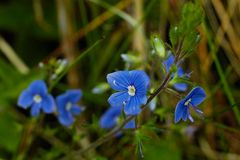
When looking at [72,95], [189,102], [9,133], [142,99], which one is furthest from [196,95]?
[9,133]

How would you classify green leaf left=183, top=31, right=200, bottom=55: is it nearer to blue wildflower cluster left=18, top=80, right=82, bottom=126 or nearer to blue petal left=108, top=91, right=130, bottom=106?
blue petal left=108, top=91, right=130, bottom=106

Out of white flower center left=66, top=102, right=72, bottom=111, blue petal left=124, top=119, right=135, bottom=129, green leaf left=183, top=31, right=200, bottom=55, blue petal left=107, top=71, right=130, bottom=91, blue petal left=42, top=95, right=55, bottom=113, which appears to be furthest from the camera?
white flower center left=66, top=102, right=72, bottom=111

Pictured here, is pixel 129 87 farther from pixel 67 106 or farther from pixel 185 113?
pixel 67 106

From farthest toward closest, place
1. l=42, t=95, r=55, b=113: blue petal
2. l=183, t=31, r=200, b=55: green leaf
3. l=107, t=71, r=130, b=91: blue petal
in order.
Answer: l=42, t=95, r=55, b=113: blue petal
l=107, t=71, r=130, b=91: blue petal
l=183, t=31, r=200, b=55: green leaf

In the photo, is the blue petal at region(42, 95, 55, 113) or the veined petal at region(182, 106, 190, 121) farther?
the blue petal at region(42, 95, 55, 113)

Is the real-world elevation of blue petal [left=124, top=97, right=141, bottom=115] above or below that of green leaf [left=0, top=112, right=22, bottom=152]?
below

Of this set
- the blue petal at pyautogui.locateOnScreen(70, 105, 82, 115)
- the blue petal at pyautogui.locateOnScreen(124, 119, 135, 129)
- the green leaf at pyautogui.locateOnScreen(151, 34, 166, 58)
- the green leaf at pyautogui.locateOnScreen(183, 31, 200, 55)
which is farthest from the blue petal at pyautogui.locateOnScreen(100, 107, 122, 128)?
the green leaf at pyautogui.locateOnScreen(183, 31, 200, 55)

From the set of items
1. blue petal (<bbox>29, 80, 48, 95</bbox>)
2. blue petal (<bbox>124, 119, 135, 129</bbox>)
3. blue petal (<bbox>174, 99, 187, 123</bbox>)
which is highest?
blue petal (<bbox>29, 80, 48, 95</bbox>)
